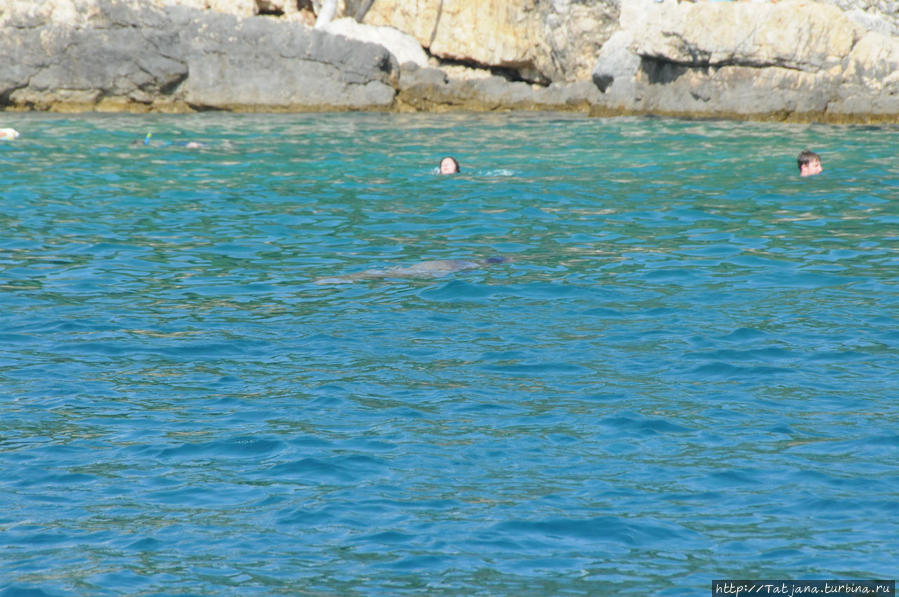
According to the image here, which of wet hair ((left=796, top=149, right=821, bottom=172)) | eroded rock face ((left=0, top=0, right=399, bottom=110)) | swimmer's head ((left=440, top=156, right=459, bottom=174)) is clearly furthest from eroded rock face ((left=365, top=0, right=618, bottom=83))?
wet hair ((left=796, top=149, right=821, bottom=172))

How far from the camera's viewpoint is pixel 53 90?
23.9 metres

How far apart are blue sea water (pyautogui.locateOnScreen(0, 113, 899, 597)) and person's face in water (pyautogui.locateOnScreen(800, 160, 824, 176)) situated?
897 mm

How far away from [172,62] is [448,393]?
19.5m

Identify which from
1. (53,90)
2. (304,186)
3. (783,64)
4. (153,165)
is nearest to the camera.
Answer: (304,186)

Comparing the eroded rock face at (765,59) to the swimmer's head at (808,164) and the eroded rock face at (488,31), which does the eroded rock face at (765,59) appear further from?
the swimmer's head at (808,164)

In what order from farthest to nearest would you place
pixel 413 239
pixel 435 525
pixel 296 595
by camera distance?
pixel 413 239
pixel 435 525
pixel 296 595

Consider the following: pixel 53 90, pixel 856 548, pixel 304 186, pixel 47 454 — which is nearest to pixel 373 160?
pixel 304 186

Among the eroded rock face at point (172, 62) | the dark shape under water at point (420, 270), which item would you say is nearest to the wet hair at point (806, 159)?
the dark shape under water at point (420, 270)

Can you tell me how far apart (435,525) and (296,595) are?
785 mm

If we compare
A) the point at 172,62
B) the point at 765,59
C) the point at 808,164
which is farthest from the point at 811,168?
the point at 172,62

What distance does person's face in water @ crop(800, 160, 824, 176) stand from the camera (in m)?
14.6

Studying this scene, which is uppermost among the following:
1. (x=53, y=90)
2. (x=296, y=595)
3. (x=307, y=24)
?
(x=307, y=24)

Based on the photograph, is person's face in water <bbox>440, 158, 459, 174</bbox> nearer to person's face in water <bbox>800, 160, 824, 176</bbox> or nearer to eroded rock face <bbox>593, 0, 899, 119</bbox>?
person's face in water <bbox>800, 160, 824, 176</bbox>

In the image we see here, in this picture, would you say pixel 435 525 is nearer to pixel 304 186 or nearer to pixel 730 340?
pixel 730 340
